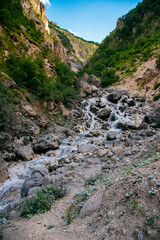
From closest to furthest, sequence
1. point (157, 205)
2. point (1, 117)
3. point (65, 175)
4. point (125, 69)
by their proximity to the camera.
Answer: point (157, 205) → point (65, 175) → point (1, 117) → point (125, 69)

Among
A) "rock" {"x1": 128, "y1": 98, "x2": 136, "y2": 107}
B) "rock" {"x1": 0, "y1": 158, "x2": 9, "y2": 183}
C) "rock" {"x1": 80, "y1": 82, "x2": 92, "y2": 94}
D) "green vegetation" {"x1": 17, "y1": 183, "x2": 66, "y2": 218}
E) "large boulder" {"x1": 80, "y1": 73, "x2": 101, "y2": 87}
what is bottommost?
"rock" {"x1": 0, "y1": 158, "x2": 9, "y2": 183}

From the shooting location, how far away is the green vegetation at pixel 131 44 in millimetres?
31158

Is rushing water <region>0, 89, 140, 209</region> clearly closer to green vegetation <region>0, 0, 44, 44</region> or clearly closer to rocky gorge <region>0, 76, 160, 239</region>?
rocky gorge <region>0, 76, 160, 239</region>

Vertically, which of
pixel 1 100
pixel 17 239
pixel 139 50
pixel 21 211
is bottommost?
pixel 21 211

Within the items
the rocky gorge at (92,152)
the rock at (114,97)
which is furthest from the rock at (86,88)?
the rock at (114,97)

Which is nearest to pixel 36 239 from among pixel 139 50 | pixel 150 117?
pixel 150 117

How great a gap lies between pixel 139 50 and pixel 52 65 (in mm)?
23029

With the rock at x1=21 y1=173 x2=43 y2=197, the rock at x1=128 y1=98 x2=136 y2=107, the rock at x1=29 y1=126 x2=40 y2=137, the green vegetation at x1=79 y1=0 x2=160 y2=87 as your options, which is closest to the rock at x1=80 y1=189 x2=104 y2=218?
the rock at x1=21 y1=173 x2=43 y2=197

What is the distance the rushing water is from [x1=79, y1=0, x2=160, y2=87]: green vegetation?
12.4 m

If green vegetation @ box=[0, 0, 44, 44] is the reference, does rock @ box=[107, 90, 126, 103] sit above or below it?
below

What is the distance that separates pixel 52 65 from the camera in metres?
26.5

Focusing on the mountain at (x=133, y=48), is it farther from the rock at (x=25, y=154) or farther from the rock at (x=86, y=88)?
the rock at (x=25, y=154)

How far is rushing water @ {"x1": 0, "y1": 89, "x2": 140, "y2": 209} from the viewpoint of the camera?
5.05m

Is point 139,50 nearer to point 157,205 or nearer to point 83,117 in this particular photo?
point 83,117
